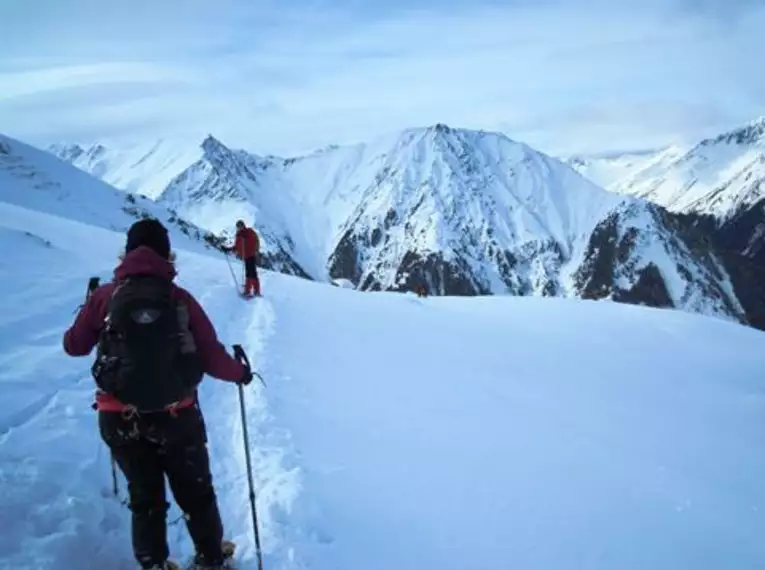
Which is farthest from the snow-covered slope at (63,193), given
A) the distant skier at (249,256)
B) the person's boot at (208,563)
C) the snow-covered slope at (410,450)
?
the person's boot at (208,563)

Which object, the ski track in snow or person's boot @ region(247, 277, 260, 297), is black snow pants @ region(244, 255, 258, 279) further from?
the ski track in snow

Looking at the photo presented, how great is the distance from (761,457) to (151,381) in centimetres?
1034

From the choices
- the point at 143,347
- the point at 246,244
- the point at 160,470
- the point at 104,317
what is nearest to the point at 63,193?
the point at 246,244

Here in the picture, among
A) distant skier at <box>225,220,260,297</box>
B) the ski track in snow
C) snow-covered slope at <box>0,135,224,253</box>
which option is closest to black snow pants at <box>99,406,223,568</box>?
the ski track in snow

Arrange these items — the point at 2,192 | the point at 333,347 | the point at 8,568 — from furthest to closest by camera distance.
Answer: the point at 2,192 < the point at 333,347 < the point at 8,568

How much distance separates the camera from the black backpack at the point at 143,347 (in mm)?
4492

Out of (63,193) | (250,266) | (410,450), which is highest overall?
(63,193)

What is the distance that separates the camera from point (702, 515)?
309 inches

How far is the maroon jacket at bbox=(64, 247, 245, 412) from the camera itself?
470cm

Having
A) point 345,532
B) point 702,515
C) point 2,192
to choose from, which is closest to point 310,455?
point 345,532

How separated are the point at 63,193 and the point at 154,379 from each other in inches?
3466

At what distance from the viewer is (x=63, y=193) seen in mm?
81625

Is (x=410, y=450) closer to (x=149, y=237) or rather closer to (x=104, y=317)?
(x=104, y=317)

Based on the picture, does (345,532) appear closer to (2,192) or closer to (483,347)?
(483,347)
